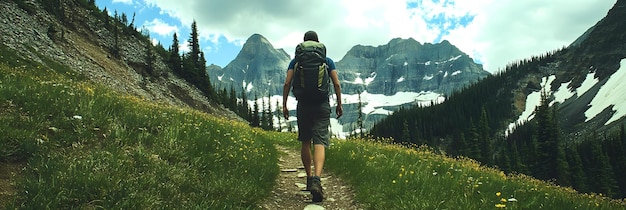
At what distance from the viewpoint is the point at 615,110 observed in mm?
159625

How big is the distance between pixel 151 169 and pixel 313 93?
3.16 m

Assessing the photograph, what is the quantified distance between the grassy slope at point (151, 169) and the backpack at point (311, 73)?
1727 mm

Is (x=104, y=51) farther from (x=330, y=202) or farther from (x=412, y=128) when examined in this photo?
(x=412, y=128)

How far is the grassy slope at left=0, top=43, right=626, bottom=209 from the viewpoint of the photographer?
4.38 m

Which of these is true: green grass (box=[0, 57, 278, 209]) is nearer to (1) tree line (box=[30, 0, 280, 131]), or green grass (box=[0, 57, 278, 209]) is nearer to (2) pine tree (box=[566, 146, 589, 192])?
(1) tree line (box=[30, 0, 280, 131])

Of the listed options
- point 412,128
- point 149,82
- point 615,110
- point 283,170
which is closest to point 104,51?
point 149,82

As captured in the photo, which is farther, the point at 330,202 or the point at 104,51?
the point at 104,51

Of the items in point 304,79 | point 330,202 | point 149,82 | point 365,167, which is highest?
point 149,82

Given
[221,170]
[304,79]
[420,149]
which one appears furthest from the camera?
[420,149]

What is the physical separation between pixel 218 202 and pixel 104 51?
64096mm

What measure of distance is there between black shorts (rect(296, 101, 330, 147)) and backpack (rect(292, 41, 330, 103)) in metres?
0.21

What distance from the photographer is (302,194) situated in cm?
793

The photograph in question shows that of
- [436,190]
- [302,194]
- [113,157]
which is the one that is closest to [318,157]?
[302,194]

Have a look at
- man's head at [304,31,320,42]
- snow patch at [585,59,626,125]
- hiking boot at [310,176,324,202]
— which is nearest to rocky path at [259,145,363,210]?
hiking boot at [310,176,324,202]
